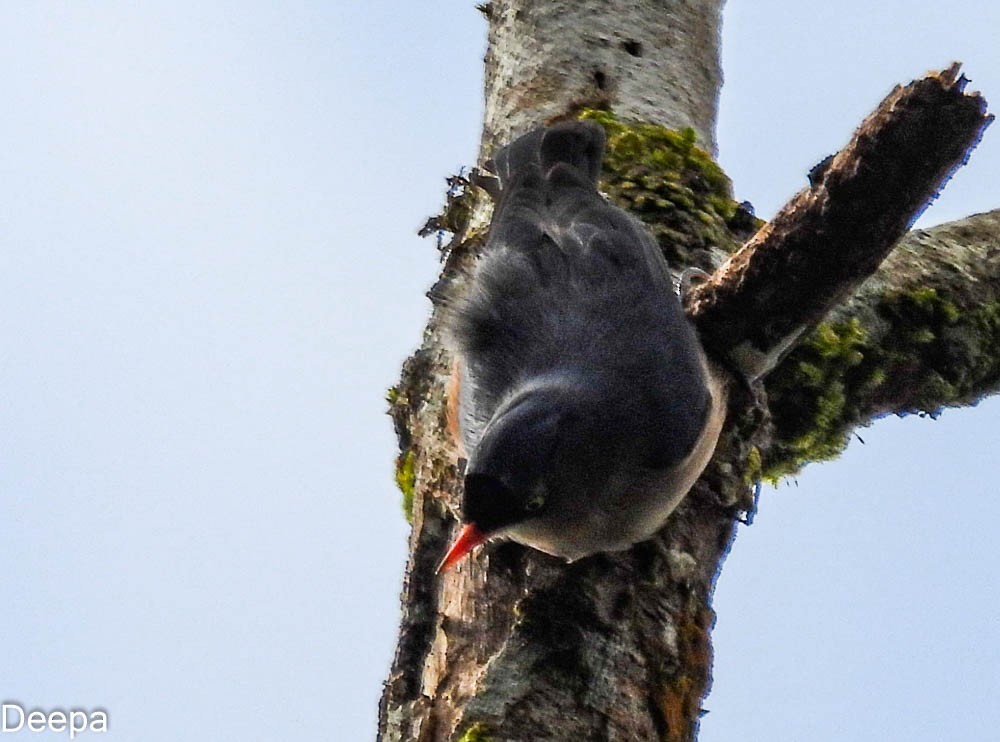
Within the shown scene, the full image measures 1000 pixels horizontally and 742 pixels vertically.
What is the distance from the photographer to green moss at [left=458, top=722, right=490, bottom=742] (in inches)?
133

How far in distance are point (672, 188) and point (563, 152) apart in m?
0.48

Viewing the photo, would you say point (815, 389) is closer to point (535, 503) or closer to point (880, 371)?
point (880, 371)

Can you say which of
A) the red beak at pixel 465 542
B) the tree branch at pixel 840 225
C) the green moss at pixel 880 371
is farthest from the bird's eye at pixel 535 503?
the green moss at pixel 880 371

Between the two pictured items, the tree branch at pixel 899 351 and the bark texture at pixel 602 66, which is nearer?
the tree branch at pixel 899 351

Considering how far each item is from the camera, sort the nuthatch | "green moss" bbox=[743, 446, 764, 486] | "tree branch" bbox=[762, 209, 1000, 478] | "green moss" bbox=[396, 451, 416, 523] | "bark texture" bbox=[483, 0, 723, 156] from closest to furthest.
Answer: the nuthatch < "green moss" bbox=[743, 446, 764, 486] < "green moss" bbox=[396, 451, 416, 523] < "tree branch" bbox=[762, 209, 1000, 478] < "bark texture" bbox=[483, 0, 723, 156]

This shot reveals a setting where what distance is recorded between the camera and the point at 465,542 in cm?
385

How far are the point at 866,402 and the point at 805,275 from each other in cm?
130

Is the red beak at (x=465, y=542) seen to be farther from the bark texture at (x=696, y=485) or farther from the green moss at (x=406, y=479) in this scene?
the green moss at (x=406, y=479)

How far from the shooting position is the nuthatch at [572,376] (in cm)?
395

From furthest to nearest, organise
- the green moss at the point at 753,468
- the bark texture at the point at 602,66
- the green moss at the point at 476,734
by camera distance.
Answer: the bark texture at the point at 602,66 < the green moss at the point at 753,468 < the green moss at the point at 476,734

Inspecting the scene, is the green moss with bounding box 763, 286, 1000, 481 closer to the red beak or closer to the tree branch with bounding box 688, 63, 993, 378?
the tree branch with bounding box 688, 63, 993, 378

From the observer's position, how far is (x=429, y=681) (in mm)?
3777

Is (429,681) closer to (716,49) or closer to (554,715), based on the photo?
(554,715)

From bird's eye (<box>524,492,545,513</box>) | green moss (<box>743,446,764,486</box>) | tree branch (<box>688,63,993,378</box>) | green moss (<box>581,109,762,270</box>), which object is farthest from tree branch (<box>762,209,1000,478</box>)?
bird's eye (<box>524,492,545,513</box>)
